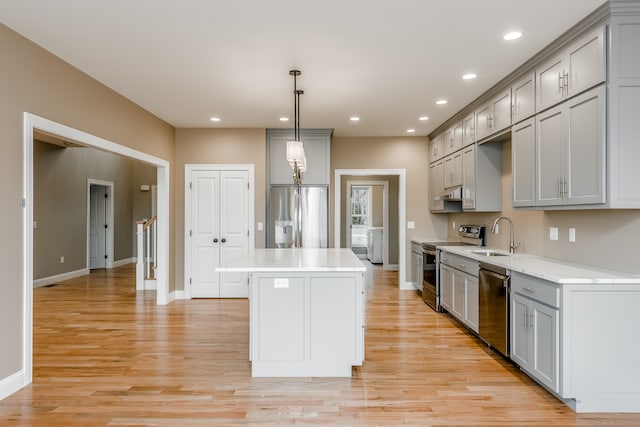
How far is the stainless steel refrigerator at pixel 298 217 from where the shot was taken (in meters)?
5.80

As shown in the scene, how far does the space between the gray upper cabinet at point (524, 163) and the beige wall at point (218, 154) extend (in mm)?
3523

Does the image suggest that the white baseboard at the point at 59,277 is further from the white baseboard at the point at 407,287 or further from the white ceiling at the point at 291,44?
the white baseboard at the point at 407,287

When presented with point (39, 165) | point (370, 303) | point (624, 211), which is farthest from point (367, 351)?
point (39, 165)

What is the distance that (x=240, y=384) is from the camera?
2.93 metres

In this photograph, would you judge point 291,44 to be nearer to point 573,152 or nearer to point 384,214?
point 573,152

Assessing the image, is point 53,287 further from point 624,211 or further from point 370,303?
point 624,211

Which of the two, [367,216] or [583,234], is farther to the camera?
[367,216]

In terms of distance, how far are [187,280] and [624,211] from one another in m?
5.35

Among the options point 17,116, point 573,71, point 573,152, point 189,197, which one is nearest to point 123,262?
point 189,197

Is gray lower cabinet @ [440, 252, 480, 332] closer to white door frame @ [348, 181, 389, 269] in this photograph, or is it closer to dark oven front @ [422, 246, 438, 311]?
dark oven front @ [422, 246, 438, 311]

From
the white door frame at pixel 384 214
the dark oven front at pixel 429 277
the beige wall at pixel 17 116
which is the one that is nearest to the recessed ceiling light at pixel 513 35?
the dark oven front at pixel 429 277

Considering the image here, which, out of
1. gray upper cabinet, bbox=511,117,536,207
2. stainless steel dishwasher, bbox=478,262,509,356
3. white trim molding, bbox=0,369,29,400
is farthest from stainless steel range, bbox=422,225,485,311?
white trim molding, bbox=0,369,29,400

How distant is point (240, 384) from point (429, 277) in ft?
10.8

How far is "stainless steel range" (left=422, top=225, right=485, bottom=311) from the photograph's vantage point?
5070 mm
